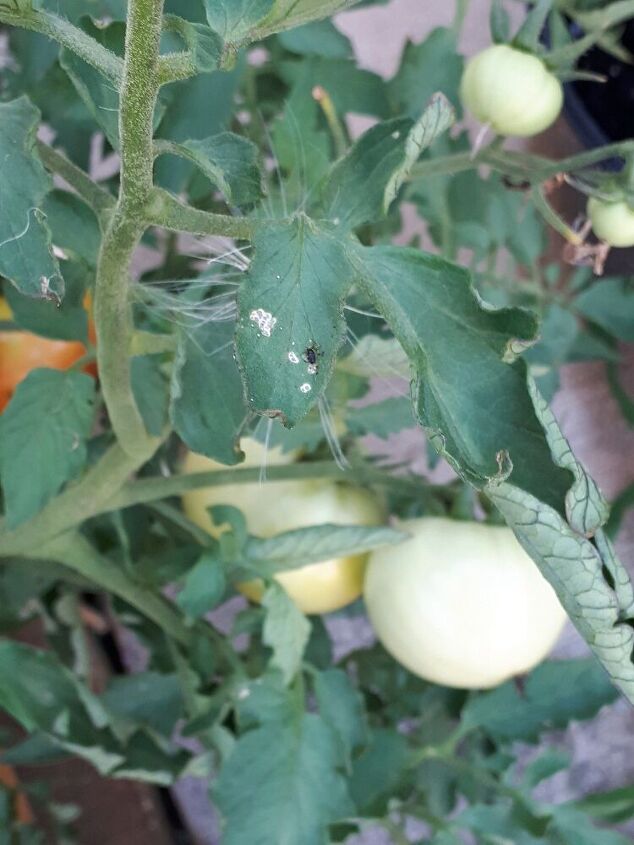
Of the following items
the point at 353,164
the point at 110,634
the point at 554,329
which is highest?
the point at 353,164

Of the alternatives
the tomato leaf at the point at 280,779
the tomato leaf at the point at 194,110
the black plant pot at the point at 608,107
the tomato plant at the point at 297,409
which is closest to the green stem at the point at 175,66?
the tomato plant at the point at 297,409

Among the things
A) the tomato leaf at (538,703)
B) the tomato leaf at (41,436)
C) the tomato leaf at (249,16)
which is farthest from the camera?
the tomato leaf at (538,703)

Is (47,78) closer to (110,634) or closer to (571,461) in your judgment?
(571,461)

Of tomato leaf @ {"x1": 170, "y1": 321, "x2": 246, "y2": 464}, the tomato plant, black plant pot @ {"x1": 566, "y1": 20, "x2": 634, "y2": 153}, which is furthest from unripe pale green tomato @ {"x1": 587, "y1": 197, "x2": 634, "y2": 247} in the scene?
black plant pot @ {"x1": 566, "y1": 20, "x2": 634, "y2": 153}

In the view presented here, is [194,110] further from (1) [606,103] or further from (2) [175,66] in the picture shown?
(1) [606,103]

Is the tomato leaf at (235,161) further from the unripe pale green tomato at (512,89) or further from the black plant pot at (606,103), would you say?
the black plant pot at (606,103)

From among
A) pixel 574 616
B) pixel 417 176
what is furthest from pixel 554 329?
pixel 574 616

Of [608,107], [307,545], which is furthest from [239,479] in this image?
[608,107]
